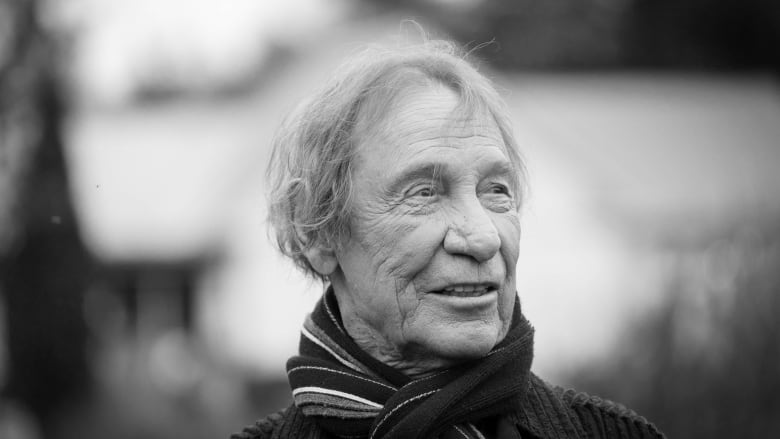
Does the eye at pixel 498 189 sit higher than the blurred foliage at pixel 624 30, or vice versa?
the blurred foliage at pixel 624 30

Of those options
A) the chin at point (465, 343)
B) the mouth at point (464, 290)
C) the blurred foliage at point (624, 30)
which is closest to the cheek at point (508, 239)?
the mouth at point (464, 290)

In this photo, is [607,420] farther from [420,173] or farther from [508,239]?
[420,173]

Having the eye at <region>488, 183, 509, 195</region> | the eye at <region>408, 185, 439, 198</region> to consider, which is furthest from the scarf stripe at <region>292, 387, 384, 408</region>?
the eye at <region>488, 183, 509, 195</region>

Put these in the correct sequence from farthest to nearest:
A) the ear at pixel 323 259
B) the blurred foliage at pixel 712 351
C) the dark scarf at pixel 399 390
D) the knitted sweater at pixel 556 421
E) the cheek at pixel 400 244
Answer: the blurred foliage at pixel 712 351
the ear at pixel 323 259
the knitted sweater at pixel 556 421
the cheek at pixel 400 244
the dark scarf at pixel 399 390

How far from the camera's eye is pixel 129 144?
21.3 meters

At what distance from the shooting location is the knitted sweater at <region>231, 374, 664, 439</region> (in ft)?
9.19

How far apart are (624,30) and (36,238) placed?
1874 centimetres

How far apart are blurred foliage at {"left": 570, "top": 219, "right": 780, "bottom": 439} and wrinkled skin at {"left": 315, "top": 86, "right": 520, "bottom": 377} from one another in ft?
13.1

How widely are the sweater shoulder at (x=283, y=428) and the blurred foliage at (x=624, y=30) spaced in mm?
19775

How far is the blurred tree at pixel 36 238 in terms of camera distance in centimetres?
1014

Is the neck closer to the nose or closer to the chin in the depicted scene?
the chin

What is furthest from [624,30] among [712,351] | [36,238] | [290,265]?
[290,265]

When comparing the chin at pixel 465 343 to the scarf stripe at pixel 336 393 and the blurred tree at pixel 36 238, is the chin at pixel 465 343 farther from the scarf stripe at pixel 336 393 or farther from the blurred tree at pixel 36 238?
the blurred tree at pixel 36 238

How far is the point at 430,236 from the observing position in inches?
106
